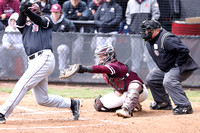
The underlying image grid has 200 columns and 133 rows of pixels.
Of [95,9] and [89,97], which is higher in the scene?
[95,9]

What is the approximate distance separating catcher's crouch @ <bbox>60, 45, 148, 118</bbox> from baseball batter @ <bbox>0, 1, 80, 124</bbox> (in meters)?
0.80

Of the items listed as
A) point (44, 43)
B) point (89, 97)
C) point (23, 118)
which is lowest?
point (89, 97)

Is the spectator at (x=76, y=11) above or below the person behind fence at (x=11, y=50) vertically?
above

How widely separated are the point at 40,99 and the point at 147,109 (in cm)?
229

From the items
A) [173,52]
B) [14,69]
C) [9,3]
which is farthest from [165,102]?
[9,3]

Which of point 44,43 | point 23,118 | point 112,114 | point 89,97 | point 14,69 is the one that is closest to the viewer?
point 44,43

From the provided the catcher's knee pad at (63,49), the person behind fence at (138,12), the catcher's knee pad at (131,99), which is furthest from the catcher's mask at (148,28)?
the catcher's knee pad at (63,49)

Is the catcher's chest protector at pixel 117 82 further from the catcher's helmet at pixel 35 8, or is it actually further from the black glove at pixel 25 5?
the black glove at pixel 25 5

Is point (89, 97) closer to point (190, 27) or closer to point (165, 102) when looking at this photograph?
point (165, 102)

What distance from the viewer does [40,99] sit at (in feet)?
18.0

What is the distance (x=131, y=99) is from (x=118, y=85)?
394mm

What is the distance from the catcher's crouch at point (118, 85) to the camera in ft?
19.2

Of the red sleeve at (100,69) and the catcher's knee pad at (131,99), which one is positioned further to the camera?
the catcher's knee pad at (131,99)

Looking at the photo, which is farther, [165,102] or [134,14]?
[134,14]
